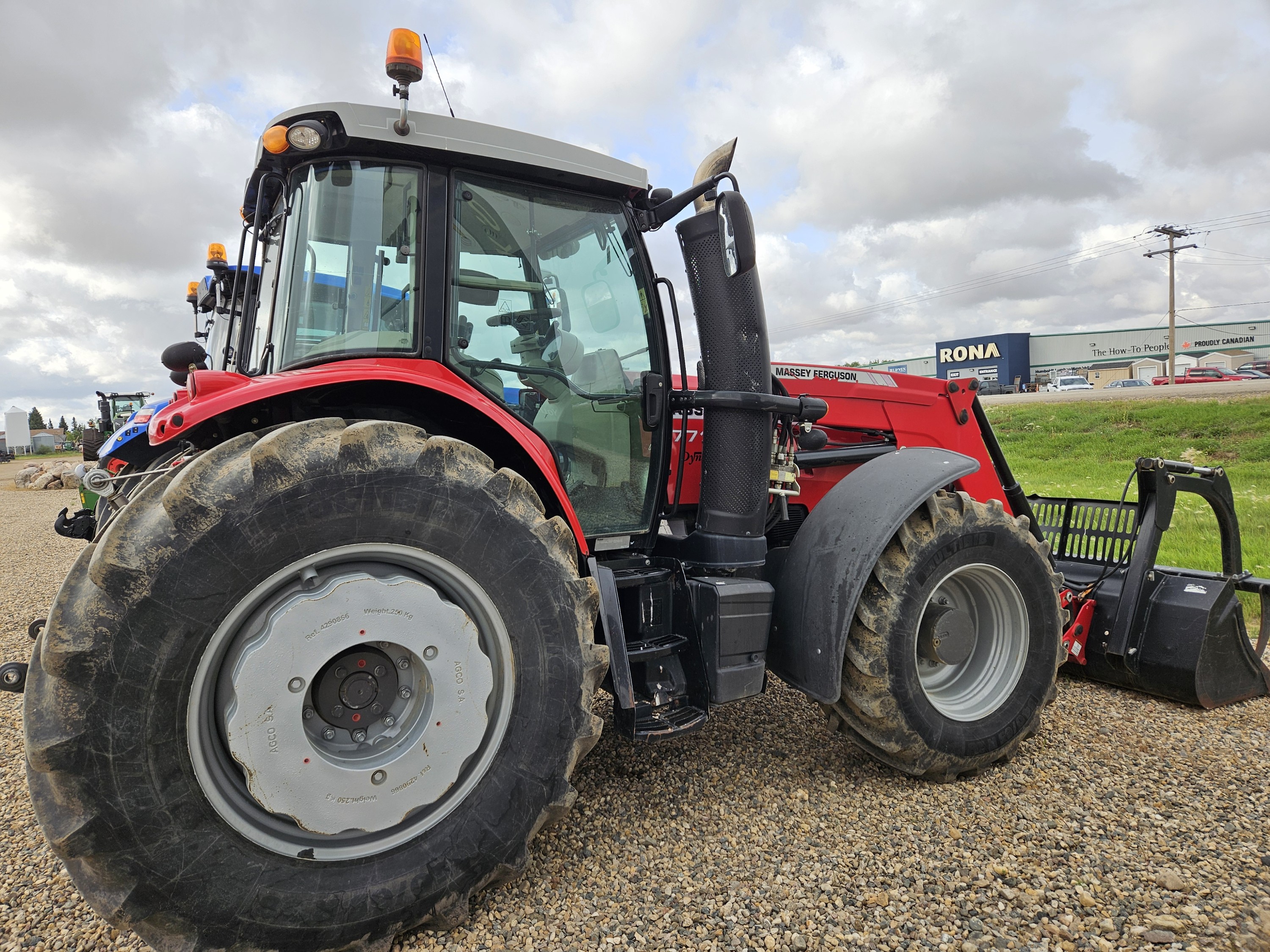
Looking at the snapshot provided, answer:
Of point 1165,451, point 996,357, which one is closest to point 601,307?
point 1165,451

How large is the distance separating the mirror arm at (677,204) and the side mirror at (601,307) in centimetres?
33

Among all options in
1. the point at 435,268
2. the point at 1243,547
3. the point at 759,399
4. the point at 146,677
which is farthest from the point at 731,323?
the point at 1243,547

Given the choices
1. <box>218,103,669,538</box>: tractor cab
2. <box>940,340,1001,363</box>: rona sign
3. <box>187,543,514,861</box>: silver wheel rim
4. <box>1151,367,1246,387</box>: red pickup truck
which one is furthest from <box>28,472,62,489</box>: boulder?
<box>940,340,1001,363</box>: rona sign

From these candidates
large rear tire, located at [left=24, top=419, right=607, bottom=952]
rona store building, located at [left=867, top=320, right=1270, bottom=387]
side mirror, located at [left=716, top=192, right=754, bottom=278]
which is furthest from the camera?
rona store building, located at [left=867, top=320, right=1270, bottom=387]

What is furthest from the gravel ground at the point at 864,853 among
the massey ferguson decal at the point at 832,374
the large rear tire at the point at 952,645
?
the massey ferguson decal at the point at 832,374

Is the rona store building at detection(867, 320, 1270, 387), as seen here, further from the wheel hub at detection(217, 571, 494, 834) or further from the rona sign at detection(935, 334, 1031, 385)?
the wheel hub at detection(217, 571, 494, 834)

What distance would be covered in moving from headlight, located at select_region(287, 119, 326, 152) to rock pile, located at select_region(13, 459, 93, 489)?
79.0 ft

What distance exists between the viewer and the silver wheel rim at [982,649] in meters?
3.22

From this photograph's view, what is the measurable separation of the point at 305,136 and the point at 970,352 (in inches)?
2718

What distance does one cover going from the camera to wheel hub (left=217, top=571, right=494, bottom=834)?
1924 mm

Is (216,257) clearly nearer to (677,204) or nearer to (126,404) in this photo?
(677,204)

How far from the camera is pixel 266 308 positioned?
8.81 ft

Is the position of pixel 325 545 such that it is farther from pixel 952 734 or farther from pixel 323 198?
pixel 952 734

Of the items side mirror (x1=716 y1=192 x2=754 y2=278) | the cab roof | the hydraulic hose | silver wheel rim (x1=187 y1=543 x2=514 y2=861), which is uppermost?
the cab roof
